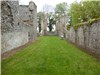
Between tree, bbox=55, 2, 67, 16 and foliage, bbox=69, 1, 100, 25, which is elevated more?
tree, bbox=55, 2, 67, 16

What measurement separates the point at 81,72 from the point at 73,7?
24.0 meters

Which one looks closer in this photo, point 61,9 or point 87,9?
point 87,9

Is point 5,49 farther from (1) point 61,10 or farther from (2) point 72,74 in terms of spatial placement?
(1) point 61,10

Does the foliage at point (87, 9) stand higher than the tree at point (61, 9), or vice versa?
the tree at point (61, 9)

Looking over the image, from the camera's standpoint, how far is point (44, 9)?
87.1 metres

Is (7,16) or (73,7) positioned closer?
(7,16)

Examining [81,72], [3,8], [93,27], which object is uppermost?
[3,8]

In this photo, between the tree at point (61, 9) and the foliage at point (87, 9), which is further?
the tree at point (61, 9)

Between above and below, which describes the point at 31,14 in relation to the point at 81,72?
above

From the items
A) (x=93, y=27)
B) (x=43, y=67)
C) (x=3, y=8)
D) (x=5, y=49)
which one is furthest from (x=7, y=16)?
(x=43, y=67)

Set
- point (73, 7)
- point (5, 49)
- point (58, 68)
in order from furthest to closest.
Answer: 1. point (73, 7)
2. point (5, 49)
3. point (58, 68)

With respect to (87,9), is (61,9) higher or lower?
higher

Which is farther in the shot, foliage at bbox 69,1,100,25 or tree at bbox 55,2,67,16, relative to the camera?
tree at bbox 55,2,67,16

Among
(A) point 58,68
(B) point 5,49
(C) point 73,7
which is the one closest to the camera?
(A) point 58,68
